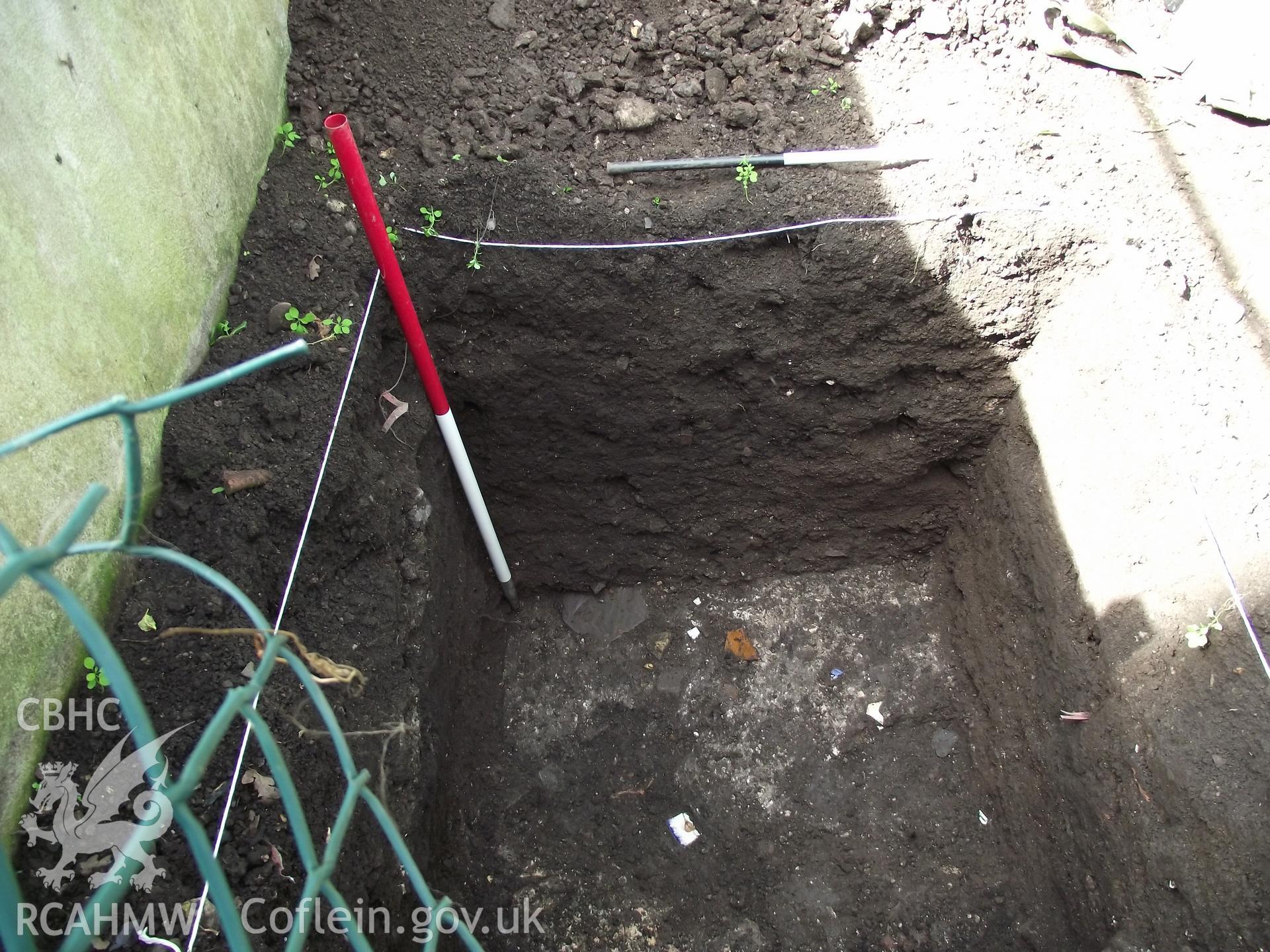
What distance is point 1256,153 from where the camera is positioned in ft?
8.45

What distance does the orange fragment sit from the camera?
329 cm

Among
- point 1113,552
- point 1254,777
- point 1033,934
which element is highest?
point 1113,552

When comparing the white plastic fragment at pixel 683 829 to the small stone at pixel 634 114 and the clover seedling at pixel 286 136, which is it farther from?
the clover seedling at pixel 286 136

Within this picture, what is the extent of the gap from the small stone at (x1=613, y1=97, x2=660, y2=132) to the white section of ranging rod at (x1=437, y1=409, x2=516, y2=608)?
45.6 inches

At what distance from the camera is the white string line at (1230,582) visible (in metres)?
2.00

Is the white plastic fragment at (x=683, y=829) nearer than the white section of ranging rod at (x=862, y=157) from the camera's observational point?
No

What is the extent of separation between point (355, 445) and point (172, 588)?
0.59m

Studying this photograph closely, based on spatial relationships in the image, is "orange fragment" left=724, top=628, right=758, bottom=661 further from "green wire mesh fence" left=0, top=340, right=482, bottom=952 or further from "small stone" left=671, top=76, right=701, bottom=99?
"green wire mesh fence" left=0, top=340, right=482, bottom=952

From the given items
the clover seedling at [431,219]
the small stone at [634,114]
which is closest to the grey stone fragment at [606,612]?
the clover seedling at [431,219]

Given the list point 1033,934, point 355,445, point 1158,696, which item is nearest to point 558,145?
point 355,445

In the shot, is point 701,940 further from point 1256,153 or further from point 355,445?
point 1256,153

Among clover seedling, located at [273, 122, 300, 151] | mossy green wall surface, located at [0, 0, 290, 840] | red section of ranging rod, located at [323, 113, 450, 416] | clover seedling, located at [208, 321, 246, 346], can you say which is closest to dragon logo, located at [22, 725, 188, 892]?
mossy green wall surface, located at [0, 0, 290, 840]

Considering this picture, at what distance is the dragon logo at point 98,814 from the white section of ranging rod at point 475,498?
127 cm

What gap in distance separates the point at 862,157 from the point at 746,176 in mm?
399
